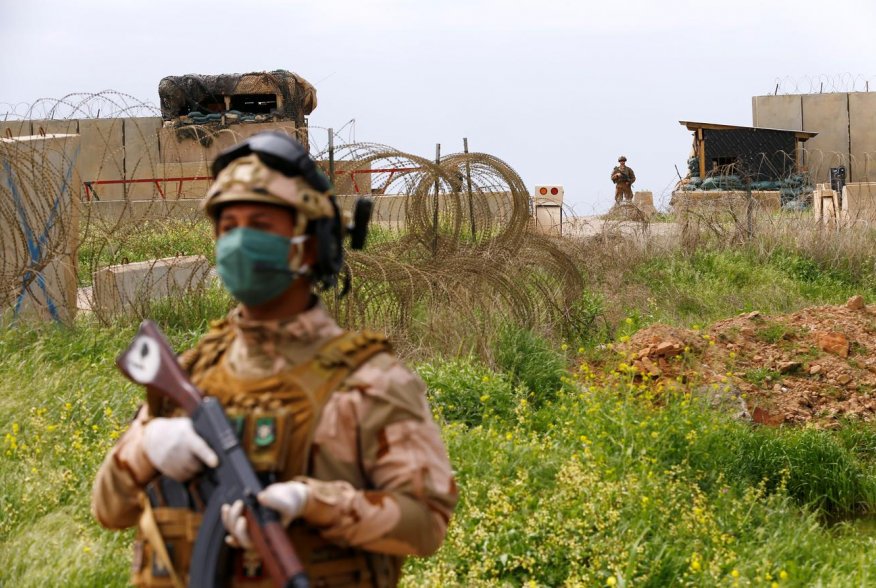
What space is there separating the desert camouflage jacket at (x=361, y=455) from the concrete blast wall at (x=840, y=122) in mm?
32347

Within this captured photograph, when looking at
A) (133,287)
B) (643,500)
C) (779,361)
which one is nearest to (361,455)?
(643,500)

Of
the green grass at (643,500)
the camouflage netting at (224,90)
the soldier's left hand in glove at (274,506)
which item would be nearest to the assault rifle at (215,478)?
the soldier's left hand in glove at (274,506)

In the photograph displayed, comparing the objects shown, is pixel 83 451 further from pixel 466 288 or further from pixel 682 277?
pixel 682 277

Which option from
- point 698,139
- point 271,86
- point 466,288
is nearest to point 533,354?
point 466,288

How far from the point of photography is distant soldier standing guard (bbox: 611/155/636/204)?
27594 mm

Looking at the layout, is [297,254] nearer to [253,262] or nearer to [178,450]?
[253,262]

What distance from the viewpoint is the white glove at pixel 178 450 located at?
2.45 meters

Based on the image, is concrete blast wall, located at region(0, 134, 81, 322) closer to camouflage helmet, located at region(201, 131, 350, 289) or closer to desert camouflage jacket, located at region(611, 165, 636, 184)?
camouflage helmet, located at region(201, 131, 350, 289)

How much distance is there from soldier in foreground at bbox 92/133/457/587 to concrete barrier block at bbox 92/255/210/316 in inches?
250

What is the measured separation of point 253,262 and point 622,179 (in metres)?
25.6

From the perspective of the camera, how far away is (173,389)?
257cm

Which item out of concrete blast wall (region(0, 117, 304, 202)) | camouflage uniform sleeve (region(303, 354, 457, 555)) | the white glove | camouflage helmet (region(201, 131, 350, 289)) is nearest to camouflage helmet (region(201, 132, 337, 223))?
camouflage helmet (region(201, 131, 350, 289))

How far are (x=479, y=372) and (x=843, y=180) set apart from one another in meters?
24.7

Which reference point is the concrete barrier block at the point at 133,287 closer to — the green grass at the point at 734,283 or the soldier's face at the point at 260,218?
the green grass at the point at 734,283
